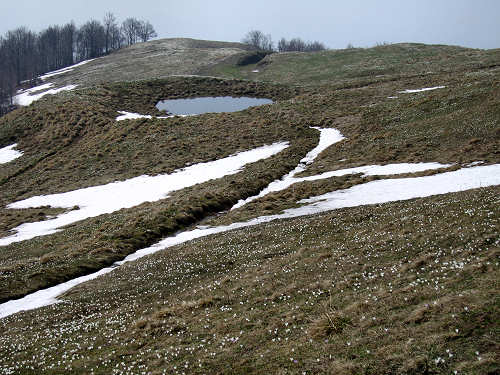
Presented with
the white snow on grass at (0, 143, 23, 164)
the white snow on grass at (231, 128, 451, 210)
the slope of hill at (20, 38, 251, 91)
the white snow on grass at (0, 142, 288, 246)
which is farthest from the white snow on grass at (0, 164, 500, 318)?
the slope of hill at (20, 38, 251, 91)

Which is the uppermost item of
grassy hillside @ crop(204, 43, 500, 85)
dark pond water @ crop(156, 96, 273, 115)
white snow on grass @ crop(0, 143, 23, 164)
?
grassy hillside @ crop(204, 43, 500, 85)

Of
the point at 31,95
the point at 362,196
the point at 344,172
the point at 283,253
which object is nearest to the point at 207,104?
the point at 344,172

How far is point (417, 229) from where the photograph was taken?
17734 mm

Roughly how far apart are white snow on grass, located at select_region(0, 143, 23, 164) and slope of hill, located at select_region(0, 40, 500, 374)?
3480 millimetres

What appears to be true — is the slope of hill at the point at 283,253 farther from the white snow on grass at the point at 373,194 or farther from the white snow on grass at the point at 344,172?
the white snow on grass at the point at 344,172

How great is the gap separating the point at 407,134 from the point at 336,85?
44017 mm

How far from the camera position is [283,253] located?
2003cm

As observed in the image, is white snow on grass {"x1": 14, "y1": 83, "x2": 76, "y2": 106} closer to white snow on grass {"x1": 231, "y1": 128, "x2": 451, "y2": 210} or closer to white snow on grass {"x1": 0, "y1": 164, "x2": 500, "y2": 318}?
white snow on grass {"x1": 231, "y1": 128, "x2": 451, "y2": 210}

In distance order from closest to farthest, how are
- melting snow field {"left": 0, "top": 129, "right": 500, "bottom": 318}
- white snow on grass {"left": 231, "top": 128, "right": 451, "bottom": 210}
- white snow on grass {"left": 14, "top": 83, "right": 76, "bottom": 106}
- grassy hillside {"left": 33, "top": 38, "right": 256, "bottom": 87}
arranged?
1. melting snow field {"left": 0, "top": 129, "right": 500, "bottom": 318}
2. white snow on grass {"left": 231, "top": 128, "right": 451, "bottom": 210}
3. white snow on grass {"left": 14, "top": 83, "right": 76, "bottom": 106}
4. grassy hillside {"left": 33, "top": 38, "right": 256, "bottom": 87}

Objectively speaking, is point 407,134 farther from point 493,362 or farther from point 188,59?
point 188,59

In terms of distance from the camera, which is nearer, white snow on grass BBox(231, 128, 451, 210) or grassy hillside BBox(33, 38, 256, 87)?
white snow on grass BBox(231, 128, 451, 210)

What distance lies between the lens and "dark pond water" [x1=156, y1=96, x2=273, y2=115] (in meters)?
82.6

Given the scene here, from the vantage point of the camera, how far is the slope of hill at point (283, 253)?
1048 cm

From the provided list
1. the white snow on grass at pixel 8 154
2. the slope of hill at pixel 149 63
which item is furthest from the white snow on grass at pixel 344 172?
the slope of hill at pixel 149 63
